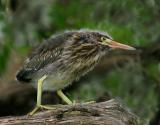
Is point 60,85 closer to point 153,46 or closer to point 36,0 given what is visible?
point 153,46

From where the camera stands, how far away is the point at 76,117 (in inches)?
261

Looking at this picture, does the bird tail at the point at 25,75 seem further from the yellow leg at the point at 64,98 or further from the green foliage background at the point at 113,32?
the green foliage background at the point at 113,32

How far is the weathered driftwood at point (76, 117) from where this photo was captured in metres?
6.57

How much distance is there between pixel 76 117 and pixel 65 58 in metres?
0.50

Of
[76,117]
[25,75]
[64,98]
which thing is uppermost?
[25,75]

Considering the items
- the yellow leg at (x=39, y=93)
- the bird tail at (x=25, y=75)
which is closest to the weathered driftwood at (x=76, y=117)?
the yellow leg at (x=39, y=93)

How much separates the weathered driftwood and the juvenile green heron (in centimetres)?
23

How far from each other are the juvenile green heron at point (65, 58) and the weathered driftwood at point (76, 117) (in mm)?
227

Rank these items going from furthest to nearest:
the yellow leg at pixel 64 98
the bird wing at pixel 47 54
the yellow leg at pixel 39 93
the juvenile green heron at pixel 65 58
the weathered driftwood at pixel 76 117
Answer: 1. the yellow leg at pixel 64 98
2. the bird wing at pixel 47 54
3. the juvenile green heron at pixel 65 58
4. the yellow leg at pixel 39 93
5. the weathered driftwood at pixel 76 117

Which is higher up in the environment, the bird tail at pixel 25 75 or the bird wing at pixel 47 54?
the bird wing at pixel 47 54

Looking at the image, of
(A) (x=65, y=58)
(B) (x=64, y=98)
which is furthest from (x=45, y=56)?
(B) (x=64, y=98)

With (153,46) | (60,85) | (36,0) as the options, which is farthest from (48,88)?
(36,0)

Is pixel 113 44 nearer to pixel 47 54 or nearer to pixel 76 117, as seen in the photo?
pixel 47 54

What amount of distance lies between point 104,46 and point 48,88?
0.52m
